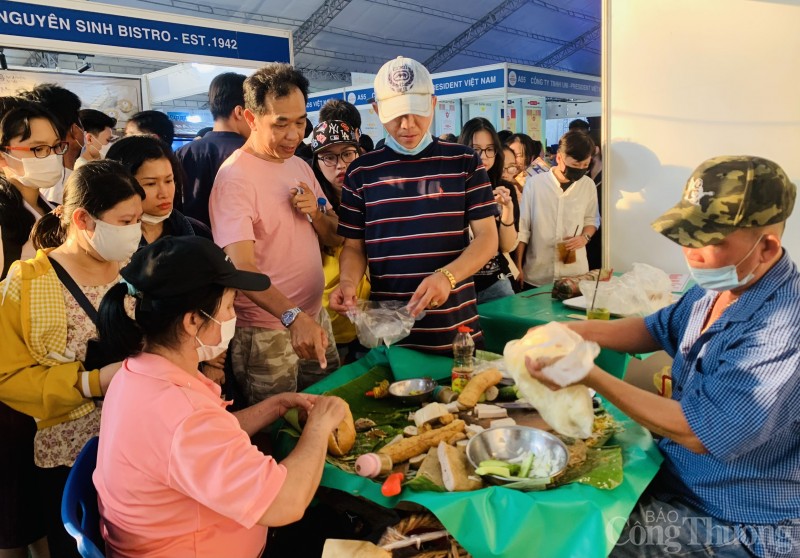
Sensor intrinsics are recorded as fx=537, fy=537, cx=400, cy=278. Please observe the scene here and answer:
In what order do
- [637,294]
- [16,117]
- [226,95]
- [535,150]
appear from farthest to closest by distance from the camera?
[535,150]
[226,95]
[637,294]
[16,117]

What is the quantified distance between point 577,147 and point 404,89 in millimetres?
2117

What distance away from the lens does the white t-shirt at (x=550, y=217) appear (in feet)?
13.0

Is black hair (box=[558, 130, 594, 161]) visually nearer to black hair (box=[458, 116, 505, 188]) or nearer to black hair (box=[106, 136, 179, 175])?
black hair (box=[458, 116, 505, 188])

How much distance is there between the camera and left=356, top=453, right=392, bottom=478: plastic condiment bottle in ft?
4.94

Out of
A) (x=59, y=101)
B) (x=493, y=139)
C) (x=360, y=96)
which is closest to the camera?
(x=59, y=101)

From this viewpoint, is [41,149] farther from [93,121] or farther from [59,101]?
[93,121]

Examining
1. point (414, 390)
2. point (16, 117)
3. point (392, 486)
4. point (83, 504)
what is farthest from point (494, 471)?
point (16, 117)

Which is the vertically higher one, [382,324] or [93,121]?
[93,121]

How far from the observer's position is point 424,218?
2311 mm

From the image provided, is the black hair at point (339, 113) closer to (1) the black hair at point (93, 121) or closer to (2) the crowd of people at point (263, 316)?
(2) the crowd of people at point (263, 316)

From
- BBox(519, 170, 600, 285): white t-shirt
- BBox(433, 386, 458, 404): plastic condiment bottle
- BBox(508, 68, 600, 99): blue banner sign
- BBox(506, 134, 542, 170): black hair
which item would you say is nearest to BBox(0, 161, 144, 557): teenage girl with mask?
BBox(433, 386, 458, 404): plastic condiment bottle

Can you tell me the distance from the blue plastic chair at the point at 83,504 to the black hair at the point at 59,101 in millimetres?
2451

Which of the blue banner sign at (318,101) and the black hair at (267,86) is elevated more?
the blue banner sign at (318,101)

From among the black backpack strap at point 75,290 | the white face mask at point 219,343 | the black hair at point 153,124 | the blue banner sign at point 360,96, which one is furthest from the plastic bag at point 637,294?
the blue banner sign at point 360,96
